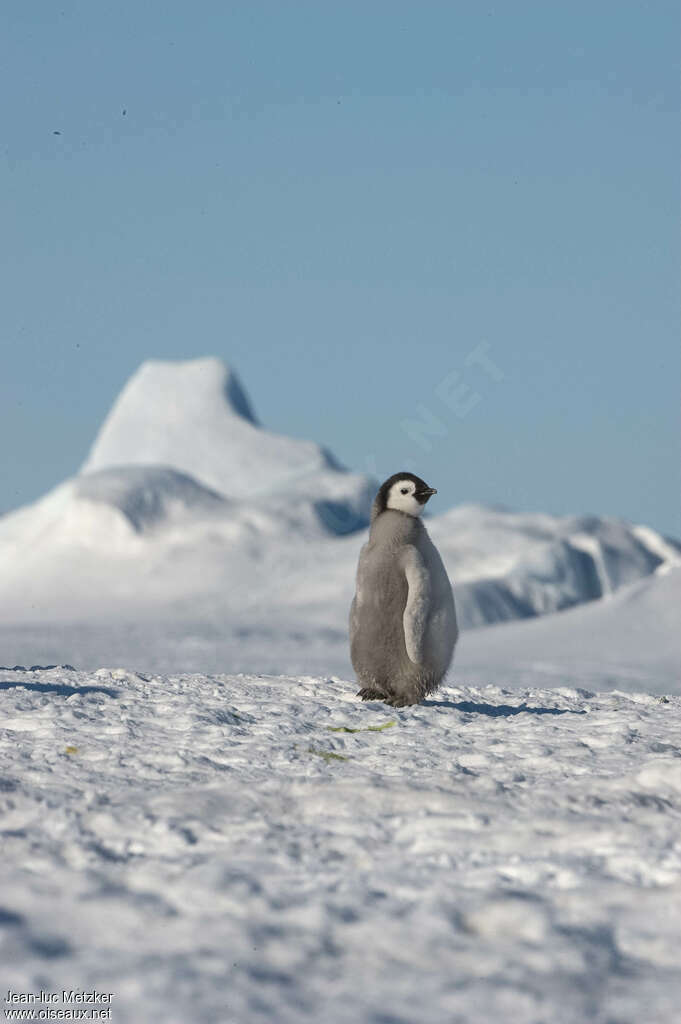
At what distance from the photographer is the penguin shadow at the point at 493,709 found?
5.74m

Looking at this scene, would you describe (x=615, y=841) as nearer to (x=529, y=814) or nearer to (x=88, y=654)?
(x=529, y=814)

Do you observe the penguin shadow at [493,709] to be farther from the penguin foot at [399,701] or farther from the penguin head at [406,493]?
the penguin head at [406,493]

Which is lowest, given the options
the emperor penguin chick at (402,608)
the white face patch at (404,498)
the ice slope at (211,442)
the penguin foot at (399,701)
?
the penguin foot at (399,701)

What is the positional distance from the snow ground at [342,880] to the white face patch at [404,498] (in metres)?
1.62

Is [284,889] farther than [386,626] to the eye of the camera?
No

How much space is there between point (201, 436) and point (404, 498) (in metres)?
52.1

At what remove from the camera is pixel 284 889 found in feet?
9.08

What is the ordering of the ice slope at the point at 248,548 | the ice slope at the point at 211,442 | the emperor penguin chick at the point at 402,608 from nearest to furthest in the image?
1. the emperor penguin chick at the point at 402,608
2. the ice slope at the point at 248,548
3. the ice slope at the point at 211,442

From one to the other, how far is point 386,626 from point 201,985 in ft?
12.1

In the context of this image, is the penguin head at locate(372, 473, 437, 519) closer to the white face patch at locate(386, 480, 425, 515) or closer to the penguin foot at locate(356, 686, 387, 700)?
the white face patch at locate(386, 480, 425, 515)

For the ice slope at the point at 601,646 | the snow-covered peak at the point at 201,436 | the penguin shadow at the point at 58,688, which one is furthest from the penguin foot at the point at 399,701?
the snow-covered peak at the point at 201,436

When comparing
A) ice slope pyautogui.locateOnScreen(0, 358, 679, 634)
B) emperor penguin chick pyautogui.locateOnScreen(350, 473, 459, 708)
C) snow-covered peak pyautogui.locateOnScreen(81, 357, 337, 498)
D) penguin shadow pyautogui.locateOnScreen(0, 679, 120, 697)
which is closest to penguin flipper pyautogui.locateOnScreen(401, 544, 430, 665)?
emperor penguin chick pyautogui.locateOnScreen(350, 473, 459, 708)

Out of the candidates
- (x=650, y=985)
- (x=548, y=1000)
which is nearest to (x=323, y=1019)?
(x=548, y=1000)

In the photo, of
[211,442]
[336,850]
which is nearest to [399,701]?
[336,850]
